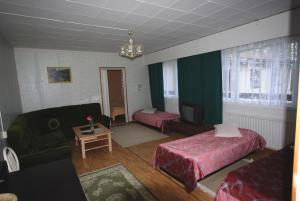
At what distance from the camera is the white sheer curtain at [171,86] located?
5.61m

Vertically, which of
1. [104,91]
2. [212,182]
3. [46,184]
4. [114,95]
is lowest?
[212,182]

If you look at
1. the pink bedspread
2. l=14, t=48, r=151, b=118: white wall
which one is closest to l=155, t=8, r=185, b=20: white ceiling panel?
A: the pink bedspread

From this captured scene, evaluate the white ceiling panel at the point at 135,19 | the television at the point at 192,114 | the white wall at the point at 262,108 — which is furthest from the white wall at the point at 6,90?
the white wall at the point at 262,108

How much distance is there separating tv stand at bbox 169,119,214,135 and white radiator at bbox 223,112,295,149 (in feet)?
2.46

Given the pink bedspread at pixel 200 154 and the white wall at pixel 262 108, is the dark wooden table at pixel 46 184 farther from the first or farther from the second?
the white wall at pixel 262 108

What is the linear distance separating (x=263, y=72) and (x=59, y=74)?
17.2ft

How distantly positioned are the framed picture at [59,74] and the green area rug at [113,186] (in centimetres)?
337

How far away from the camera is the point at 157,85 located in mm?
6145

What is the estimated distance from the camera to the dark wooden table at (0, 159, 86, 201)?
100 cm

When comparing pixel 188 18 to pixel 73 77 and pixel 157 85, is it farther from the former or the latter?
pixel 73 77

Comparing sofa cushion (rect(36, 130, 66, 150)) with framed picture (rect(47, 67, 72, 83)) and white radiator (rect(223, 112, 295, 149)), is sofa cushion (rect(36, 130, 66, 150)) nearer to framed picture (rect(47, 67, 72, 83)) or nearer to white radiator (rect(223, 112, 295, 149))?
framed picture (rect(47, 67, 72, 83))

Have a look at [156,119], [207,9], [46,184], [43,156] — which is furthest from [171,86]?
[46,184]

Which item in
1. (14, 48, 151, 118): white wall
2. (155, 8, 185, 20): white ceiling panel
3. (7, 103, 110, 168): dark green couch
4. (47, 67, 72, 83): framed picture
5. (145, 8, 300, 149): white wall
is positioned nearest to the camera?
(7, 103, 110, 168): dark green couch

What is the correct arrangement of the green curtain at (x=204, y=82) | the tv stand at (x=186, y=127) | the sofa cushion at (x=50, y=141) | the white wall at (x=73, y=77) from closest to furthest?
1. the sofa cushion at (x=50, y=141)
2. the tv stand at (x=186, y=127)
3. the green curtain at (x=204, y=82)
4. the white wall at (x=73, y=77)
